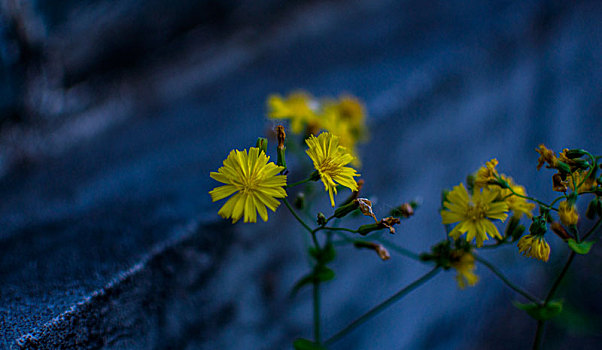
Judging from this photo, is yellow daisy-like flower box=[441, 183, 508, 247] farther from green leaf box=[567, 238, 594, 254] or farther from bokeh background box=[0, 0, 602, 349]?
bokeh background box=[0, 0, 602, 349]

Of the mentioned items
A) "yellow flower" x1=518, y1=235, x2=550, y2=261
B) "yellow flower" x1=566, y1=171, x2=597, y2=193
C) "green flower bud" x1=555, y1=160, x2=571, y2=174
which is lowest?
"yellow flower" x1=518, y1=235, x2=550, y2=261

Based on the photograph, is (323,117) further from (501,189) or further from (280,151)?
(501,189)

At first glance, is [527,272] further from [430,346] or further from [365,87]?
[365,87]

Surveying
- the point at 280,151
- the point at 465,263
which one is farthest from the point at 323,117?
the point at 465,263

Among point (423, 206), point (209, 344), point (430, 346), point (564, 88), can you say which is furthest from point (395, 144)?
point (564, 88)

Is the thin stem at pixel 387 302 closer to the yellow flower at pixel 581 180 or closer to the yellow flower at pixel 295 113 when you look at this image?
the yellow flower at pixel 581 180

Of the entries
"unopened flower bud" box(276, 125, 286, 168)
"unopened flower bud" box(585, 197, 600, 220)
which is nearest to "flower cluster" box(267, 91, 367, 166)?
"unopened flower bud" box(276, 125, 286, 168)
